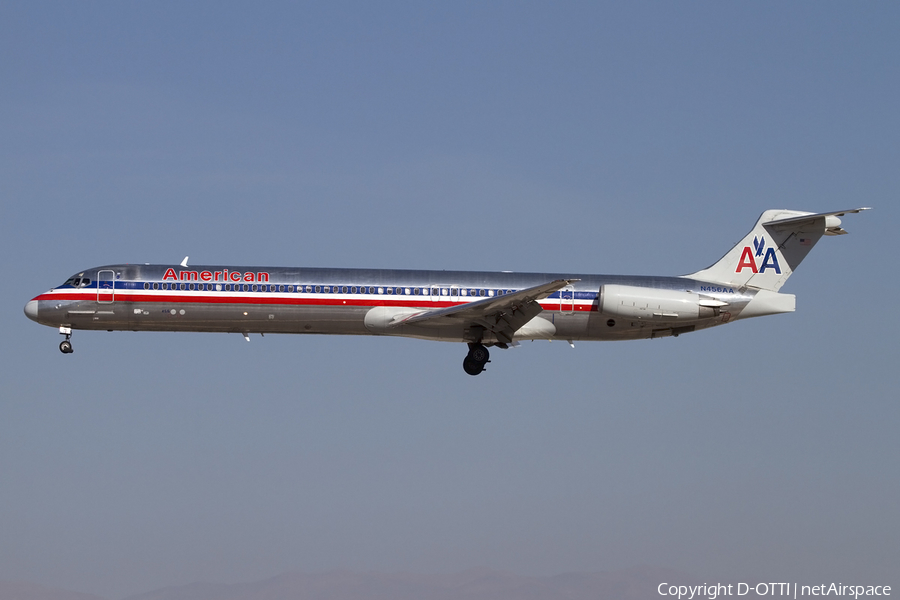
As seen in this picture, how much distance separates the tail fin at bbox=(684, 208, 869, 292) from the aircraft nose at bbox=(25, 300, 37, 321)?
2278 centimetres

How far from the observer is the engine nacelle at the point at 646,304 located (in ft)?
122

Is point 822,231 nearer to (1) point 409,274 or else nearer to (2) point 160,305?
(1) point 409,274

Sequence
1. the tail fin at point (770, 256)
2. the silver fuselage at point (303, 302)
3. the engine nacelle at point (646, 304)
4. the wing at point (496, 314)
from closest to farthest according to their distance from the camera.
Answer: the wing at point (496, 314)
the engine nacelle at point (646, 304)
the silver fuselage at point (303, 302)
the tail fin at point (770, 256)

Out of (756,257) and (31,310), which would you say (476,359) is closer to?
(756,257)

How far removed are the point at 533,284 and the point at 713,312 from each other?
6.09 metres

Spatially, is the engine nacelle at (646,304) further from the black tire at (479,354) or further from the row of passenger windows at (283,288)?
the row of passenger windows at (283,288)

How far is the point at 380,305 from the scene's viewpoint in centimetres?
3794

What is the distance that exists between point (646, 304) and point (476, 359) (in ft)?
19.6

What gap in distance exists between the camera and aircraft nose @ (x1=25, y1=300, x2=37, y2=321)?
38.9 metres

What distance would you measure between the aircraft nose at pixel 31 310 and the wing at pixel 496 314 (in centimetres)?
1229

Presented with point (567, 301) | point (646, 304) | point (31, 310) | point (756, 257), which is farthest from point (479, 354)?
point (31, 310)

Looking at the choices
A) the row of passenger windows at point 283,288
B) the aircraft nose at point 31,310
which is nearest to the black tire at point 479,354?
the row of passenger windows at point 283,288

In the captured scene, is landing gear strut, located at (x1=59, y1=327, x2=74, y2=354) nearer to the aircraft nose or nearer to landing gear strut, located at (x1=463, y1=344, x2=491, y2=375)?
the aircraft nose

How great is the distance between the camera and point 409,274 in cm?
3862
